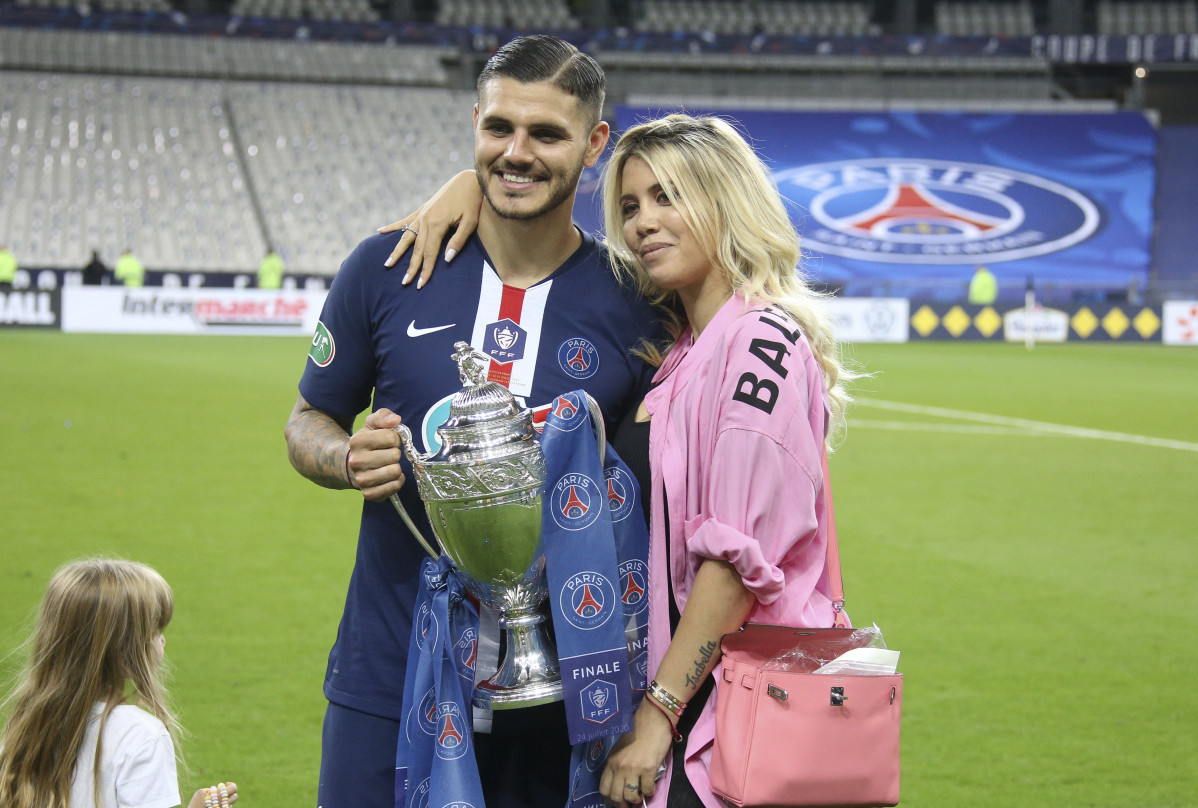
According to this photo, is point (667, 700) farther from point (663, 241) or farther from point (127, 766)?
point (127, 766)

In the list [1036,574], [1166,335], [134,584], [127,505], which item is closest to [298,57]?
[1166,335]

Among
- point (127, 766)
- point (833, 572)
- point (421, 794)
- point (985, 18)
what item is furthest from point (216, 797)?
point (985, 18)

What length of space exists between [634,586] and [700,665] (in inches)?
7.0

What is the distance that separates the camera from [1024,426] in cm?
1221

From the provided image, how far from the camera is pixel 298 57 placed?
37.4 m

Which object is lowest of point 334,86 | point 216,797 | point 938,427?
point 938,427

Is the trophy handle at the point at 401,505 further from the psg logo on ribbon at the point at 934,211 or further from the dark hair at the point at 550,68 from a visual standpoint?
the psg logo on ribbon at the point at 934,211

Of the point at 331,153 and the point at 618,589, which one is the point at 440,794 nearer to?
the point at 618,589

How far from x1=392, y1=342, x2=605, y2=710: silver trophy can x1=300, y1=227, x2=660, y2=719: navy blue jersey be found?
0.28 metres

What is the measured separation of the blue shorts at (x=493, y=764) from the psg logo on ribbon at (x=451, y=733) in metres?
0.26

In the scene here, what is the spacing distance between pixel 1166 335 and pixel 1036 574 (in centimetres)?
2130

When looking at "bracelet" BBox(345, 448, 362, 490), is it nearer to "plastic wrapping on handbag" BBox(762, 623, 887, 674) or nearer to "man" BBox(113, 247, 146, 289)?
"plastic wrapping on handbag" BBox(762, 623, 887, 674)

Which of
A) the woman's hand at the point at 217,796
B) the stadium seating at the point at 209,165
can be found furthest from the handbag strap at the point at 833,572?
the stadium seating at the point at 209,165

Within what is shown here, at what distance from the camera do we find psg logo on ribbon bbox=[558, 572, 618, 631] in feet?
6.55
